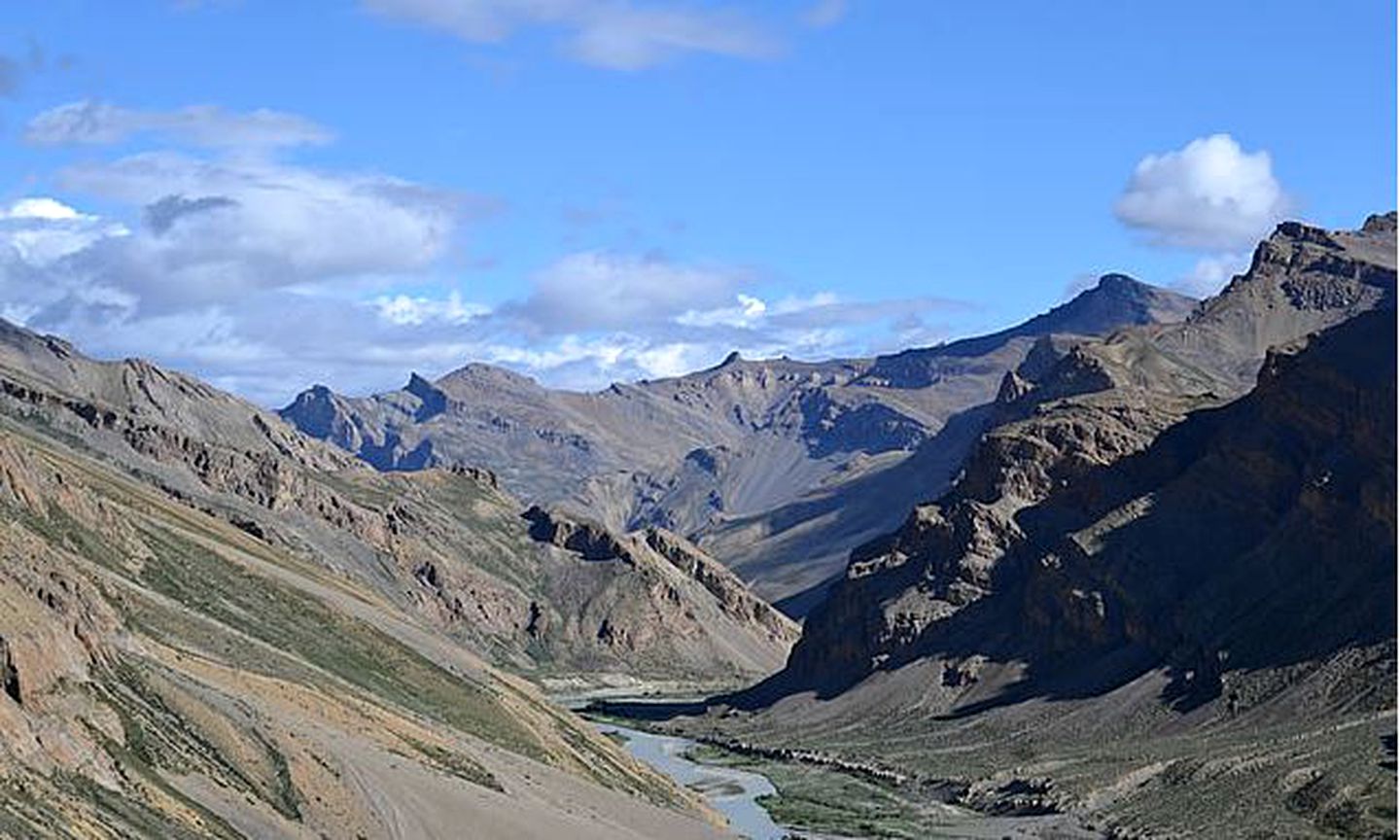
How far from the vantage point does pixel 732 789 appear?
172625mm

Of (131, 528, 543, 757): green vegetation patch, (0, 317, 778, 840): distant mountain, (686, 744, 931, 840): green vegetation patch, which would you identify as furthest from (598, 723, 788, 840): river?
(131, 528, 543, 757): green vegetation patch

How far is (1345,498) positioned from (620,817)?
9699 centimetres

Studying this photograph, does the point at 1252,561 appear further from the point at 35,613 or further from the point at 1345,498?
the point at 35,613

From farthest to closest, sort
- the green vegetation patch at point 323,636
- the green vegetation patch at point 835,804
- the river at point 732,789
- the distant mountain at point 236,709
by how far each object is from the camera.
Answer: the green vegetation patch at point 835,804 → the river at point 732,789 → the green vegetation patch at point 323,636 → the distant mountain at point 236,709

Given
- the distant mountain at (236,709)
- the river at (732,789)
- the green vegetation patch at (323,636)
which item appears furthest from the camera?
the river at (732,789)

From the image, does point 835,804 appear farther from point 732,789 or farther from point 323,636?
point 323,636

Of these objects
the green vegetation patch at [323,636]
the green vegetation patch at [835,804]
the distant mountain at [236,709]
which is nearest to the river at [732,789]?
the green vegetation patch at [835,804]

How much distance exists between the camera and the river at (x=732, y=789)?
481ft

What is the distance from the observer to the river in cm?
14675

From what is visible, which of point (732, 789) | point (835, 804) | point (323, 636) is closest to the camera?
point (323, 636)

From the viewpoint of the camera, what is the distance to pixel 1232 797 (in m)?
143

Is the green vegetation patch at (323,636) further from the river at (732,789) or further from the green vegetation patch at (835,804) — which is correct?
the green vegetation patch at (835,804)

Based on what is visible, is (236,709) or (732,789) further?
(732,789)

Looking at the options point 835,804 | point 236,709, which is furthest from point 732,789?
point 236,709
